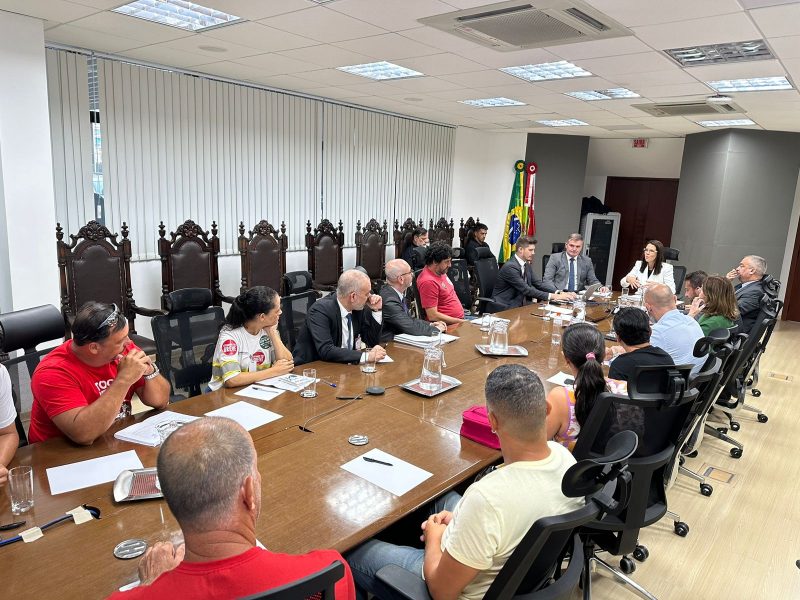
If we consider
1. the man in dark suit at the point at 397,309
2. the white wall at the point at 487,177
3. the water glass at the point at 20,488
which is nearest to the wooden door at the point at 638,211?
the white wall at the point at 487,177

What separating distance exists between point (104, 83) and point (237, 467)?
5.02m

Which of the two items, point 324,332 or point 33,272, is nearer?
point 324,332

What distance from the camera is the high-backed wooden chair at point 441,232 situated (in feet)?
28.5

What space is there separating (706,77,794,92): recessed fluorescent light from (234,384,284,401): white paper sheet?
4.54 meters

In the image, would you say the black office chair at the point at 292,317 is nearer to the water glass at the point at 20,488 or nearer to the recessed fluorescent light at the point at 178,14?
the recessed fluorescent light at the point at 178,14

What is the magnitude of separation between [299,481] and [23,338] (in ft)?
4.82

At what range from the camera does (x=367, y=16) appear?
3.44 metres

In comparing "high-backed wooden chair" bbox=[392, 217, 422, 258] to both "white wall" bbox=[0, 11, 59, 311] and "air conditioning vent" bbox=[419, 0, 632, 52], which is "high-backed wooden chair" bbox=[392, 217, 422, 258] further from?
"white wall" bbox=[0, 11, 59, 311]

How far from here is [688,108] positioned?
6.12 metres

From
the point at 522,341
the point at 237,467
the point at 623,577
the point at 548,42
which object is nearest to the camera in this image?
the point at 237,467

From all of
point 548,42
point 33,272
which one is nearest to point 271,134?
point 33,272

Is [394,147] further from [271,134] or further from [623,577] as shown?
[623,577]

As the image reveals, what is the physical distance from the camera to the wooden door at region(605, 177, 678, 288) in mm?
10602

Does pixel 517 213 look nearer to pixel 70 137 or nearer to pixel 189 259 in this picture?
pixel 189 259
